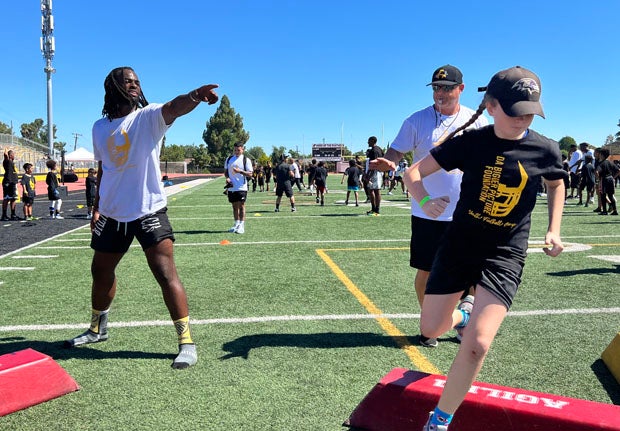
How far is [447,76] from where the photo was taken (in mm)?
3736

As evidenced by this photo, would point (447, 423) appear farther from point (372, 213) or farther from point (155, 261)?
point (372, 213)

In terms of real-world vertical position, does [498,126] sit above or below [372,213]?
above

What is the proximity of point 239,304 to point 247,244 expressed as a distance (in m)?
4.27

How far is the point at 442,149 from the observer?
2768 mm

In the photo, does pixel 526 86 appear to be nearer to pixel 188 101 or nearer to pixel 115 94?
pixel 188 101

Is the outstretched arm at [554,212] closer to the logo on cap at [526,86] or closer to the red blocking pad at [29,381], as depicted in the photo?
the logo on cap at [526,86]

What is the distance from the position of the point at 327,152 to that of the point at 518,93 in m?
105

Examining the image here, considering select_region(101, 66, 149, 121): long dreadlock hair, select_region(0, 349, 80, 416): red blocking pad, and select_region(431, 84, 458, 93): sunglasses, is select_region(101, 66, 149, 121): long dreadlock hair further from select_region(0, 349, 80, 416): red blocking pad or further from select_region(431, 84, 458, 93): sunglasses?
select_region(431, 84, 458, 93): sunglasses

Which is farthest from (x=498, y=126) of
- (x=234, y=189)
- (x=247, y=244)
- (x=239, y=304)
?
(x=234, y=189)

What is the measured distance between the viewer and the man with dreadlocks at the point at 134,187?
3.59 metres

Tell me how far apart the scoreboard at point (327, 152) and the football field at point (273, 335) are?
97312 millimetres

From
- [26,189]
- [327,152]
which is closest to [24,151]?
[26,189]

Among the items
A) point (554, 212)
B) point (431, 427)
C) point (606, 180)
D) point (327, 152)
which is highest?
point (327, 152)

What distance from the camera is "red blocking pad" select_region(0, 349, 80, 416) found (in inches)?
114
